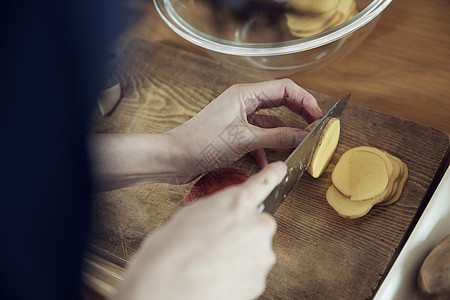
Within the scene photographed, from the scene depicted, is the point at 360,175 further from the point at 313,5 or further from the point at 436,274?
the point at 313,5

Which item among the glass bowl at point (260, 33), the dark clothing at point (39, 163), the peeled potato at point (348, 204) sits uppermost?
the glass bowl at point (260, 33)

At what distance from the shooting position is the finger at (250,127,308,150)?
3.18 feet

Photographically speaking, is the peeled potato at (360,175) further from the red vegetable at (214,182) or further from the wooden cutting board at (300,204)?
the red vegetable at (214,182)

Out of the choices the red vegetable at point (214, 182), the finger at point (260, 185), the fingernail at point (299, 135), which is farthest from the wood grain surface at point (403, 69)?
the finger at point (260, 185)

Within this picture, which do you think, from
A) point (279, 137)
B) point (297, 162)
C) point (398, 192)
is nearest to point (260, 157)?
point (279, 137)

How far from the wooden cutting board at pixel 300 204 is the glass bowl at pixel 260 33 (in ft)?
0.31

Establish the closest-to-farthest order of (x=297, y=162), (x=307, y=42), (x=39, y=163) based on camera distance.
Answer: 1. (x=39, y=163)
2. (x=297, y=162)
3. (x=307, y=42)

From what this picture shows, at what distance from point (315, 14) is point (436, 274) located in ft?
2.07

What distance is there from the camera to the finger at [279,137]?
0.97 m

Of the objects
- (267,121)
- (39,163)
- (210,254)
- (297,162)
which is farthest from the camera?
(267,121)

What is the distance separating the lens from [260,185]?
24.1 inches

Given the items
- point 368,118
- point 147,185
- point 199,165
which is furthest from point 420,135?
point 147,185

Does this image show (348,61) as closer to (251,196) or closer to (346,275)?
(346,275)

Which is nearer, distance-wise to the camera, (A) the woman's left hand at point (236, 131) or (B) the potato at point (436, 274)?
(B) the potato at point (436, 274)
